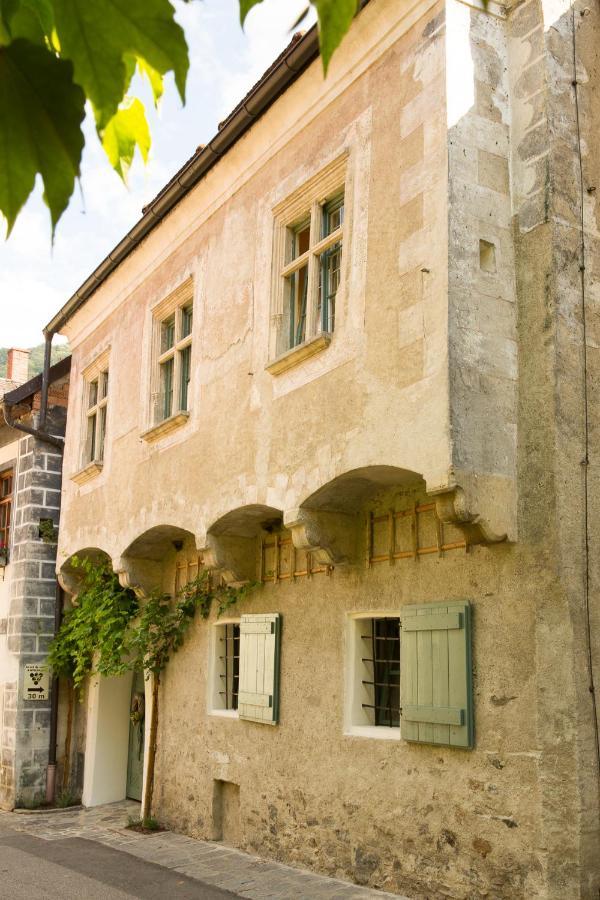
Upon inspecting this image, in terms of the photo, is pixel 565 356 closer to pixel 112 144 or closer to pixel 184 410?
pixel 184 410

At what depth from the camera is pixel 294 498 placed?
8.26 meters

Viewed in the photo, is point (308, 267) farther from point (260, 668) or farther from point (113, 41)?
point (113, 41)

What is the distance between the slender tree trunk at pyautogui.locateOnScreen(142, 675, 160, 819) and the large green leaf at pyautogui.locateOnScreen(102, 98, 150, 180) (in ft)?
34.8

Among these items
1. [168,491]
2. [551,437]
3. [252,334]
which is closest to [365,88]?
[252,334]

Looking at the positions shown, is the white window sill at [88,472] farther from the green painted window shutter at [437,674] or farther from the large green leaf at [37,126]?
the large green leaf at [37,126]

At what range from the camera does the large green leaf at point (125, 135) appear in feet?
5.04

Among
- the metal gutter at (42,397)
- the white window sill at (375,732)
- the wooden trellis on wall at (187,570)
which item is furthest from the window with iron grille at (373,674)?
the metal gutter at (42,397)

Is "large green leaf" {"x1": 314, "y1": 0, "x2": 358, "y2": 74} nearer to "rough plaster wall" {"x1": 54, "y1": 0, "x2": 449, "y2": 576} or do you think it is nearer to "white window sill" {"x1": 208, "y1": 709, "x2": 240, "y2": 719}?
"rough plaster wall" {"x1": 54, "y1": 0, "x2": 449, "y2": 576}

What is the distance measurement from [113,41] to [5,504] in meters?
14.9

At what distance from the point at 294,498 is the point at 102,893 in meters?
3.84

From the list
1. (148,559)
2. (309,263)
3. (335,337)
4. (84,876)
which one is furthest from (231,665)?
(309,263)

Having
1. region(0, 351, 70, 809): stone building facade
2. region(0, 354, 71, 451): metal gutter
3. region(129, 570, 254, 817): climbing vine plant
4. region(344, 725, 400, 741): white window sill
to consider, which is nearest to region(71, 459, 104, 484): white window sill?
region(0, 351, 70, 809): stone building facade

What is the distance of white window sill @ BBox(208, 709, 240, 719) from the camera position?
398 inches

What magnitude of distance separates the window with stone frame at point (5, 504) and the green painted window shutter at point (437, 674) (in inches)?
349
